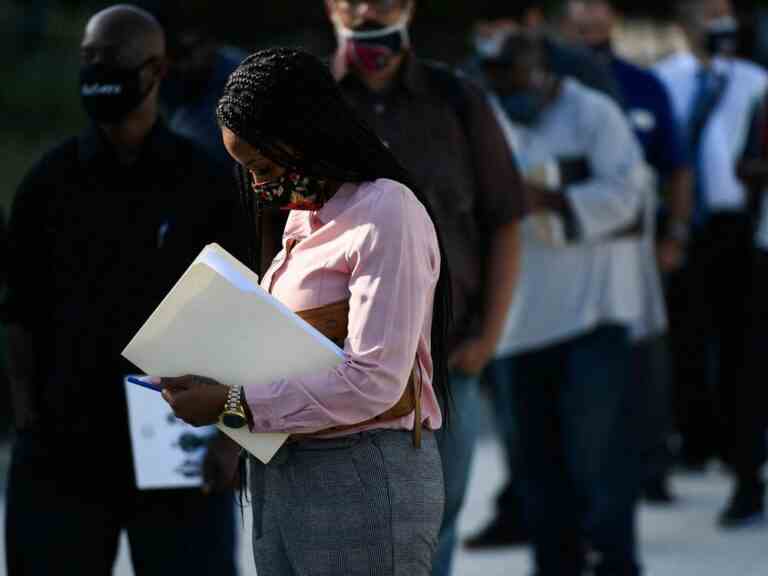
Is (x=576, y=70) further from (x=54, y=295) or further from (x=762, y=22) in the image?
(x=762, y=22)

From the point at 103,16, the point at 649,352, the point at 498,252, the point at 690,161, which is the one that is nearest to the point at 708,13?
the point at 690,161

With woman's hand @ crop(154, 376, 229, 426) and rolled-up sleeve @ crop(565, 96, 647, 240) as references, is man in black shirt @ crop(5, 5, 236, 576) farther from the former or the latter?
rolled-up sleeve @ crop(565, 96, 647, 240)

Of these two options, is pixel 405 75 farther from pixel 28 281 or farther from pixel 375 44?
pixel 28 281

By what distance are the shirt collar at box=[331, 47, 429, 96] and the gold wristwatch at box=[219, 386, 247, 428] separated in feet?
5.64

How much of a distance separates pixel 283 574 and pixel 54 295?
3.92 ft

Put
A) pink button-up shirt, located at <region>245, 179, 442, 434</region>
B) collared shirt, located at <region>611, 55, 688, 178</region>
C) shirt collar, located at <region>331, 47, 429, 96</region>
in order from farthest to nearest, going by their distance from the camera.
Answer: collared shirt, located at <region>611, 55, 688, 178</region> → shirt collar, located at <region>331, 47, 429, 96</region> → pink button-up shirt, located at <region>245, 179, 442, 434</region>

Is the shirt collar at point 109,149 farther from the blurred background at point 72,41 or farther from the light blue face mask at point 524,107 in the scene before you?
the blurred background at point 72,41

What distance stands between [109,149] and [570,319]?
2.27 metres

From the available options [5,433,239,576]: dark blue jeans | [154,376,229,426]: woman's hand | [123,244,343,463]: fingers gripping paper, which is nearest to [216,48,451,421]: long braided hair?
[123,244,343,463]: fingers gripping paper

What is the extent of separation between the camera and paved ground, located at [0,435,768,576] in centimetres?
675

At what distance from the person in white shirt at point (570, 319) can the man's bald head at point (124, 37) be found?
199 centimetres

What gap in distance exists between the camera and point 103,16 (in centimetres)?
430

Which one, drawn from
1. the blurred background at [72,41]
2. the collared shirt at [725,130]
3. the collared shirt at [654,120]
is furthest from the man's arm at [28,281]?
the blurred background at [72,41]

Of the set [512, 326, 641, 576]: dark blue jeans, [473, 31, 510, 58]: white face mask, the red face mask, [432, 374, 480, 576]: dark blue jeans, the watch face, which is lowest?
[512, 326, 641, 576]: dark blue jeans
